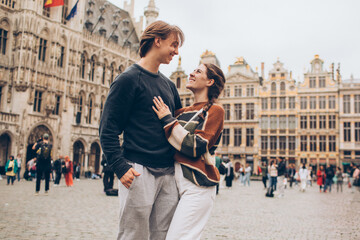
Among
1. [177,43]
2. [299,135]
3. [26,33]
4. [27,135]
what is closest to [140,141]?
[177,43]

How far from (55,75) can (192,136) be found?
2805 centimetres

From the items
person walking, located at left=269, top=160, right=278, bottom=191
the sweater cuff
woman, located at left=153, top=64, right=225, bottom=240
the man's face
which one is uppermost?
the man's face

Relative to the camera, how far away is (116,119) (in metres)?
2.44

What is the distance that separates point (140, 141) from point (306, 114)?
40.7 metres

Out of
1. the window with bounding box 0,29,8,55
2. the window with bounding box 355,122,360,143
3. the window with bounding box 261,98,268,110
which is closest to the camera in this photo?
the window with bounding box 0,29,8,55

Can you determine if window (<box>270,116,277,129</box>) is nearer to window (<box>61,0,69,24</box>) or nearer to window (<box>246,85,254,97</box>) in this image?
window (<box>246,85,254,97</box>)

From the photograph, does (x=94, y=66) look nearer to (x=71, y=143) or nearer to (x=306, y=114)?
(x=71, y=143)

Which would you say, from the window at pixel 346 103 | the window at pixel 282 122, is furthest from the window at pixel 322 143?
the window at pixel 282 122

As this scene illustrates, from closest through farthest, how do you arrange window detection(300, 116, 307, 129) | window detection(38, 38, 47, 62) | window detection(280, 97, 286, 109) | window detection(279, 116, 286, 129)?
window detection(38, 38, 47, 62)
window detection(300, 116, 307, 129)
window detection(279, 116, 286, 129)
window detection(280, 97, 286, 109)

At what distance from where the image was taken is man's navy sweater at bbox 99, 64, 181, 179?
2.38m

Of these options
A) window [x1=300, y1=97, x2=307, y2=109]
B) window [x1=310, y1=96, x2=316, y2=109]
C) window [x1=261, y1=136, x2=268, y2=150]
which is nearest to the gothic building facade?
window [x1=261, y1=136, x2=268, y2=150]

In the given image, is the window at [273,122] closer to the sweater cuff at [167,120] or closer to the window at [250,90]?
the window at [250,90]

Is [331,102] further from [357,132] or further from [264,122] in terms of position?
[264,122]

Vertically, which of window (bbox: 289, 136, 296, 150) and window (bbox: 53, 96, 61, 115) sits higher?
window (bbox: 53, 96, 61, 115)
